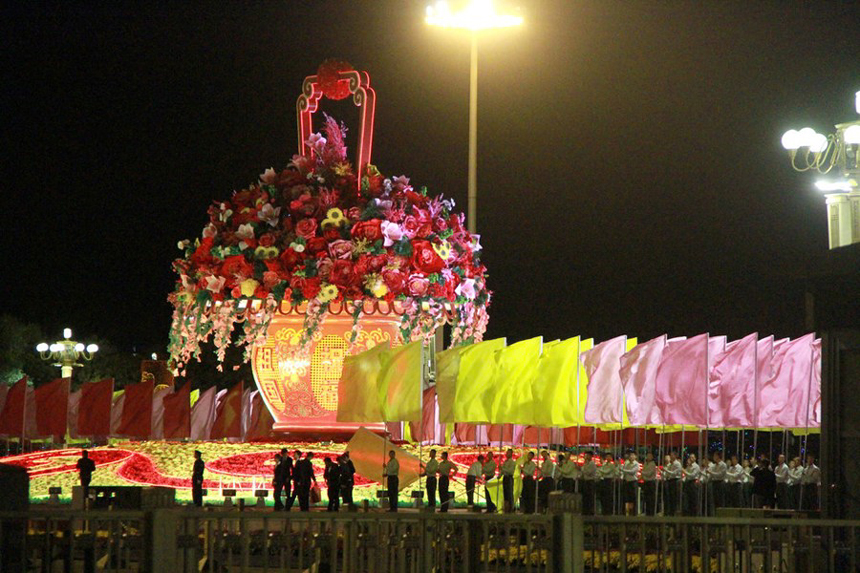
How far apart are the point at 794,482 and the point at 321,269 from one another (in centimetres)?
1239

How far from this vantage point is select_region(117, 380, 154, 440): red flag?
31.6 meters

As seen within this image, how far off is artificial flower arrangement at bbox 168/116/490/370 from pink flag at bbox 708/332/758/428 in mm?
5219

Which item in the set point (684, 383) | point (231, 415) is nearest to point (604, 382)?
point (684, 383)

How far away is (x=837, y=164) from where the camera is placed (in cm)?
3125

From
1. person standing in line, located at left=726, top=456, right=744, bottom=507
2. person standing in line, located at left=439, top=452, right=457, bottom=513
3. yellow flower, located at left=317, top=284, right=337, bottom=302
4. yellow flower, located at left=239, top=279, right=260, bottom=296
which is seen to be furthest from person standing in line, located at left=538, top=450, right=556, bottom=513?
yellow flower, located at left=239, top=279, right=260, bottom=296

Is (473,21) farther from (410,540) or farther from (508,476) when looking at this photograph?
(410,540)

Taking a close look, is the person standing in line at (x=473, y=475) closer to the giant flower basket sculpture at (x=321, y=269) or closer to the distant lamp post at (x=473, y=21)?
the giant flower basket sculpture at (x=321, y=269)

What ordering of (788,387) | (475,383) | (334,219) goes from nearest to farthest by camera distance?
(334,219) → (475,383) → (788,387)

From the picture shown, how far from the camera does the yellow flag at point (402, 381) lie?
71.8 feet

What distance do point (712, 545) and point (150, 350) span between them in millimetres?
62906

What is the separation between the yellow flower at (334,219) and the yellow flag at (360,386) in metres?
2.03

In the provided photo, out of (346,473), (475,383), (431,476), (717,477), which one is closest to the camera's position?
(346,473)

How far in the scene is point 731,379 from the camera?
2519 cm

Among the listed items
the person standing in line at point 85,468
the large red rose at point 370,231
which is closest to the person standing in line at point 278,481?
the person standing in line at point 85,468
